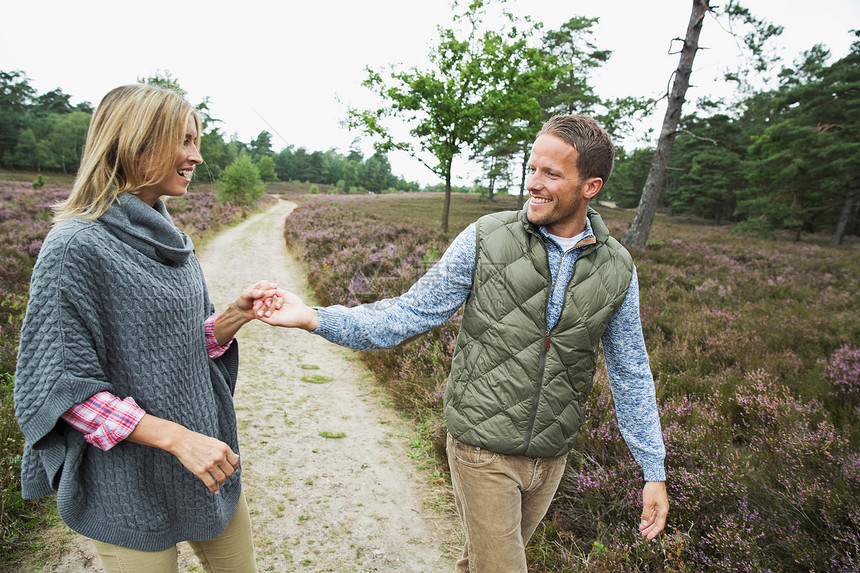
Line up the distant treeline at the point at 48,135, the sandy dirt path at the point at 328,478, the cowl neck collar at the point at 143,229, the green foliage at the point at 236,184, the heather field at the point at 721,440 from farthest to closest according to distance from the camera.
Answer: the distant treeline at the point at 48,135
the green foliage at the point at 236,184
the sandy dirt path at the point at 328,478
the heather field at the point at 721,440
the cowl neck collar at the point at 143,229

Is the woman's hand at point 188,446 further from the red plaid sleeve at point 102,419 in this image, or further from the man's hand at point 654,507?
the man's hand at point 654,507

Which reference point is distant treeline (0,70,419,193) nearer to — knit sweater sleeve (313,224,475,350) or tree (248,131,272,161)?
tree (248,131,272,161)

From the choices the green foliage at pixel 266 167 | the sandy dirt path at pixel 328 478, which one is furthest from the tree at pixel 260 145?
the sandy dirt path at pixel 328 478

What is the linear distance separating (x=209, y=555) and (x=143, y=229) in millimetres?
1301

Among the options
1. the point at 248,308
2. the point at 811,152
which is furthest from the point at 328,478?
Answer: the point at 811,152

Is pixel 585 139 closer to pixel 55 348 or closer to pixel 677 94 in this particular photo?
pixel 55 348

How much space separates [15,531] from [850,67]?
103 feet

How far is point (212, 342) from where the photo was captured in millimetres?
1782

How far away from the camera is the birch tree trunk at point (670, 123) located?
1075 centimetres

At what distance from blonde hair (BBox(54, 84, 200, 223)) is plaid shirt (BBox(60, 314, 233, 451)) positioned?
1.85ft

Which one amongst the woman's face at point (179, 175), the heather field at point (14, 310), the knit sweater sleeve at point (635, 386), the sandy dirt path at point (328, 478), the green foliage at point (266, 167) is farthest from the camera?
the green foliage at point (266, 167)

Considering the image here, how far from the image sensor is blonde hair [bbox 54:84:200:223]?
131cm

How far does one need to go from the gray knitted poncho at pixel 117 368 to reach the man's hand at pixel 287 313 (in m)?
0.24

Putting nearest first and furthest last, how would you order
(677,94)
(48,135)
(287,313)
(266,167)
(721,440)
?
(287,313) < (721,440) < (677,94) < (48,135) < (266,167)
